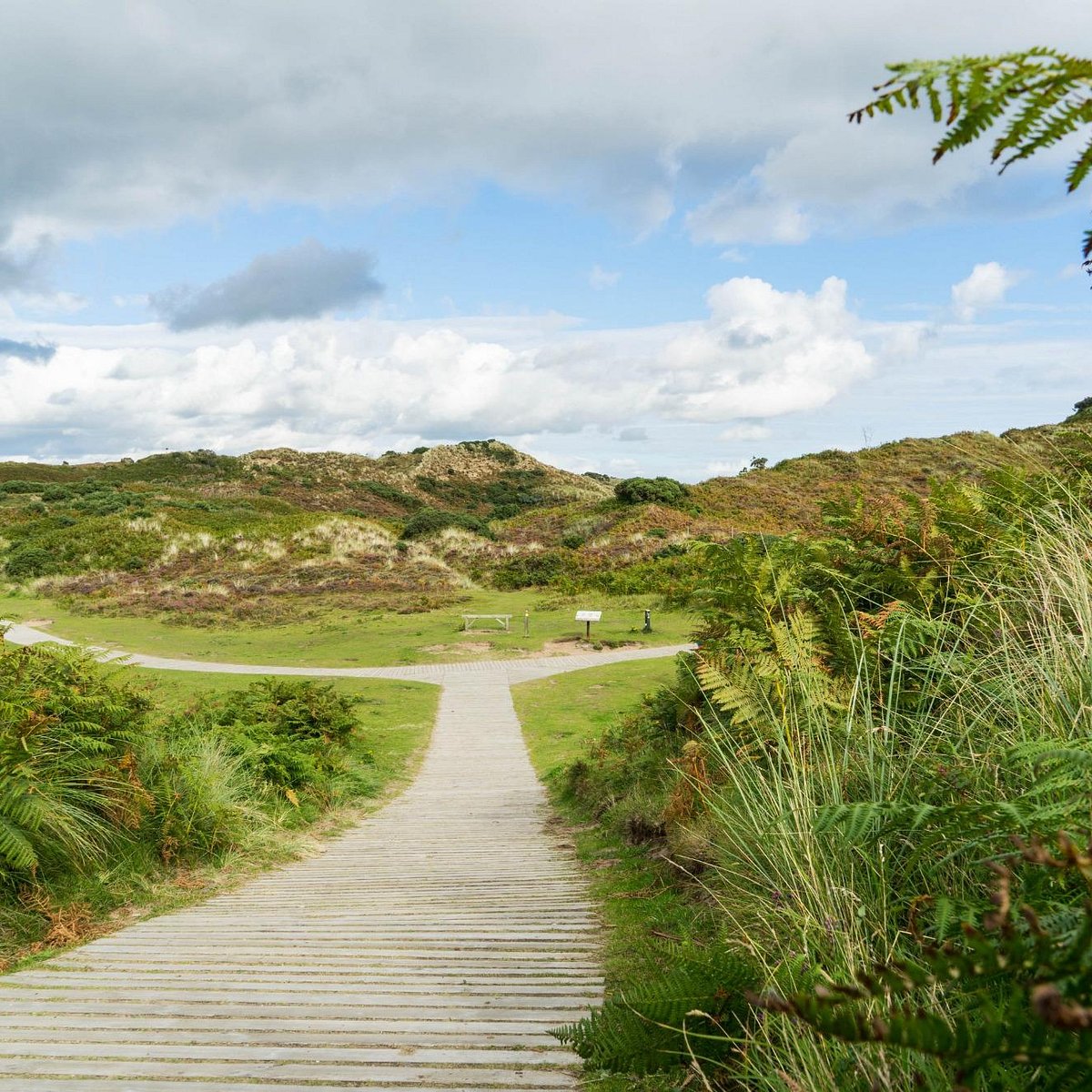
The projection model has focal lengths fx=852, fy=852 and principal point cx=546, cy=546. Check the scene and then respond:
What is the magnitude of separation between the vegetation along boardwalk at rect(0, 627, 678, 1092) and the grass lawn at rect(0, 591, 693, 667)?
595 inches

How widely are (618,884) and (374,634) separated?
19.7 meters

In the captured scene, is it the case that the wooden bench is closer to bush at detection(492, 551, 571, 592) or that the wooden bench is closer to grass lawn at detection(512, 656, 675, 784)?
grass lawn at detection(512, 656, 675, 784)

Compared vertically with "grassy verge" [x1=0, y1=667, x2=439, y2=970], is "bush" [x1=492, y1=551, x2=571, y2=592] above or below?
above

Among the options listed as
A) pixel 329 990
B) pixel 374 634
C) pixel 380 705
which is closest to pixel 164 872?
pixel 329 990

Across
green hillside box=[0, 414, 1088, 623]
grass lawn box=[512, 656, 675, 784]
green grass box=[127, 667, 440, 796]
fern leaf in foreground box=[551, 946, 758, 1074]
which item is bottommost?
grass lawn box=[512, 656, 675, 784]

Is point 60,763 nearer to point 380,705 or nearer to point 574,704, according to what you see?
point 380,705

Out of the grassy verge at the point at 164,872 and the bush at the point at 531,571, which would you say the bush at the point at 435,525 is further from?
the grassy verge at the point at 164,872

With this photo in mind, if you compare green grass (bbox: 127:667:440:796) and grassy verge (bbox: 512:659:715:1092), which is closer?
grassy verge (bbox: 512:659:715:1092)

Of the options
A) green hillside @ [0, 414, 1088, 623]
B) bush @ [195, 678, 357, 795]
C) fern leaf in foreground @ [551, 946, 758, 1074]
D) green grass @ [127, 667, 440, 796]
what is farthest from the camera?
green hillside @ [0, 414, 1088, 623]

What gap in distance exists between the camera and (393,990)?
3.54m

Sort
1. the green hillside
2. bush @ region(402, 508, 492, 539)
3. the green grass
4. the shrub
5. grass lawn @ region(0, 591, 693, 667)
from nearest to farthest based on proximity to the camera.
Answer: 1. the shrub
2. the green grass
3. grass lawn @ region(0, 591, 693, 667)
4. the green hillside
5. bush @ region(402, 508, 492, 539)

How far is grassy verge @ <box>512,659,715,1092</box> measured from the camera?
11.5 ft

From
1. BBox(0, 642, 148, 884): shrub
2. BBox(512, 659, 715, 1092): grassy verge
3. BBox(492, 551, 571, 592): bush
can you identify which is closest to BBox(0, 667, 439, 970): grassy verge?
BBox(0, 642, 148, 884): shrub

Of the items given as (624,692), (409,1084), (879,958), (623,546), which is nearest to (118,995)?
(409,1084)
